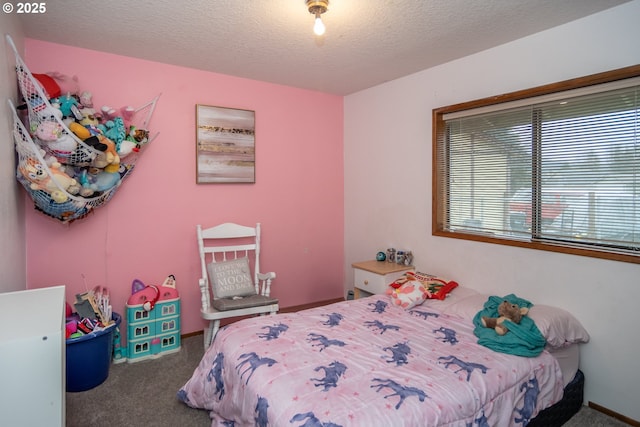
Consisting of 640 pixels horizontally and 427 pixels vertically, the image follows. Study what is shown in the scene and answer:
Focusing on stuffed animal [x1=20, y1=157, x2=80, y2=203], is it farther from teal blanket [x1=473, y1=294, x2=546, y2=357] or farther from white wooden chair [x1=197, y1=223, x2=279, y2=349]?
teal blanket [x1=473, y1=294, x2=546, y2=357]

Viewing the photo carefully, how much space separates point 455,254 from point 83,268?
3134 millimetres

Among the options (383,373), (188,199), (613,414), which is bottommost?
(613,414)

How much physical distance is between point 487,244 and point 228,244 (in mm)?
2379

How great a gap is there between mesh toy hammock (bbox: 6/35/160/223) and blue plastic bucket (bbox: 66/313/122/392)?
0.89 meters

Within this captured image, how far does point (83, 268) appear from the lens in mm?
3043

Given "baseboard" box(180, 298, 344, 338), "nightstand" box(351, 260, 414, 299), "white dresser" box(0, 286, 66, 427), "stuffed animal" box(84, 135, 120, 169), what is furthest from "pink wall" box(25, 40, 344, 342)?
"white dresser" box(0, 286, 66, 427)

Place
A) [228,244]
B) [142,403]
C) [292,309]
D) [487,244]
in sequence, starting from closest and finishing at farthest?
[142,403] → [487,244] → [228,244] → [292,309]

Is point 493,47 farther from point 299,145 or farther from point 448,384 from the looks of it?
point 448,384

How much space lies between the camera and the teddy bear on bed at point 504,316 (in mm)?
2278

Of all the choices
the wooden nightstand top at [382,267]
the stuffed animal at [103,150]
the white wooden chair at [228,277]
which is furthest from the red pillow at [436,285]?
the stuffed animal at [103,150]

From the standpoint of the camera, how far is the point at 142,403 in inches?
95.7

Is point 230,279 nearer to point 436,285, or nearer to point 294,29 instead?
point 436,285

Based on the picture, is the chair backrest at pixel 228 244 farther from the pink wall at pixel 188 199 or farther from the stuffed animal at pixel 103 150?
the stuffed animal at pixel 103 150

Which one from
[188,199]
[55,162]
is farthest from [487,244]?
[55,162]
